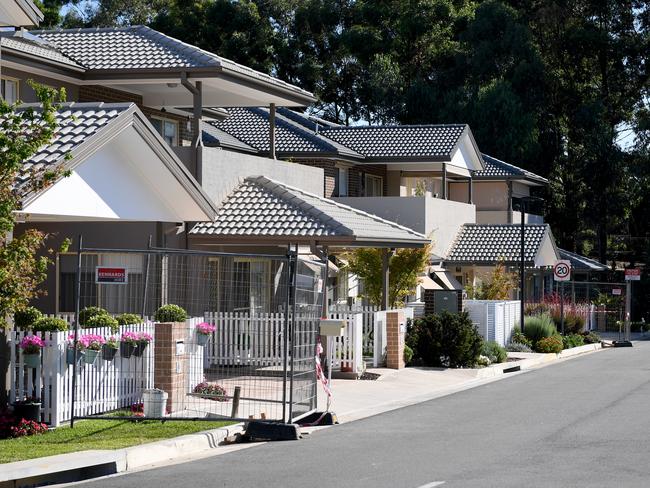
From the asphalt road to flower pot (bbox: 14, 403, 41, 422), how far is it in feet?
10.2

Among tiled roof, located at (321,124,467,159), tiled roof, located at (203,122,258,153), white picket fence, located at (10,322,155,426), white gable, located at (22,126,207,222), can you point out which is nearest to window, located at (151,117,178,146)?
tiled roof, located at (203,122,258,153)

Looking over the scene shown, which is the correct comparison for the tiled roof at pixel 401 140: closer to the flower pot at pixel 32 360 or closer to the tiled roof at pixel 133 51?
the tiled roof at pixel 133 51

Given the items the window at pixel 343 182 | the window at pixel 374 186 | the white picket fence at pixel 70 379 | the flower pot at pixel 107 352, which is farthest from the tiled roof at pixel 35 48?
the window at pixel 374 186

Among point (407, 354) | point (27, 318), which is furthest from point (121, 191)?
point (407, 354)

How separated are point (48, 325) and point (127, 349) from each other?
143cm

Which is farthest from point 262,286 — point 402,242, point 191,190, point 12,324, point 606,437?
point 606,437

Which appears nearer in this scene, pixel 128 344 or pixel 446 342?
pixel 128 344

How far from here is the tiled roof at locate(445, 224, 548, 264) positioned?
47.4 meters

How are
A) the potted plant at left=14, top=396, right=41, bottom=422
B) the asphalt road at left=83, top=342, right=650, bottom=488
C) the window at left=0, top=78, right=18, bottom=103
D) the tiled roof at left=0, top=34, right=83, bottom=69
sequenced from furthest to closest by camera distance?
the window at left=0, top=78, right=18, bottom=103
the tiled roof at left=0, top=34, right=83, bottom=69
the potted plant at left=14, top=396, right=41, bottom=422
the asphalt road at left=83, top=342, right=650, bottom=488

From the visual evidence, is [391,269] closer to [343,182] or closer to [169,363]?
[343,182]

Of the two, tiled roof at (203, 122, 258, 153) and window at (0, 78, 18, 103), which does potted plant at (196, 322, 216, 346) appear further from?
tiled roof at (203, 122, 258, 153)

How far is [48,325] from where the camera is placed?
56.2 feet

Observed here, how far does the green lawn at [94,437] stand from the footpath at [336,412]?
344 mm

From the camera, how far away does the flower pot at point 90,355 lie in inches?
664
